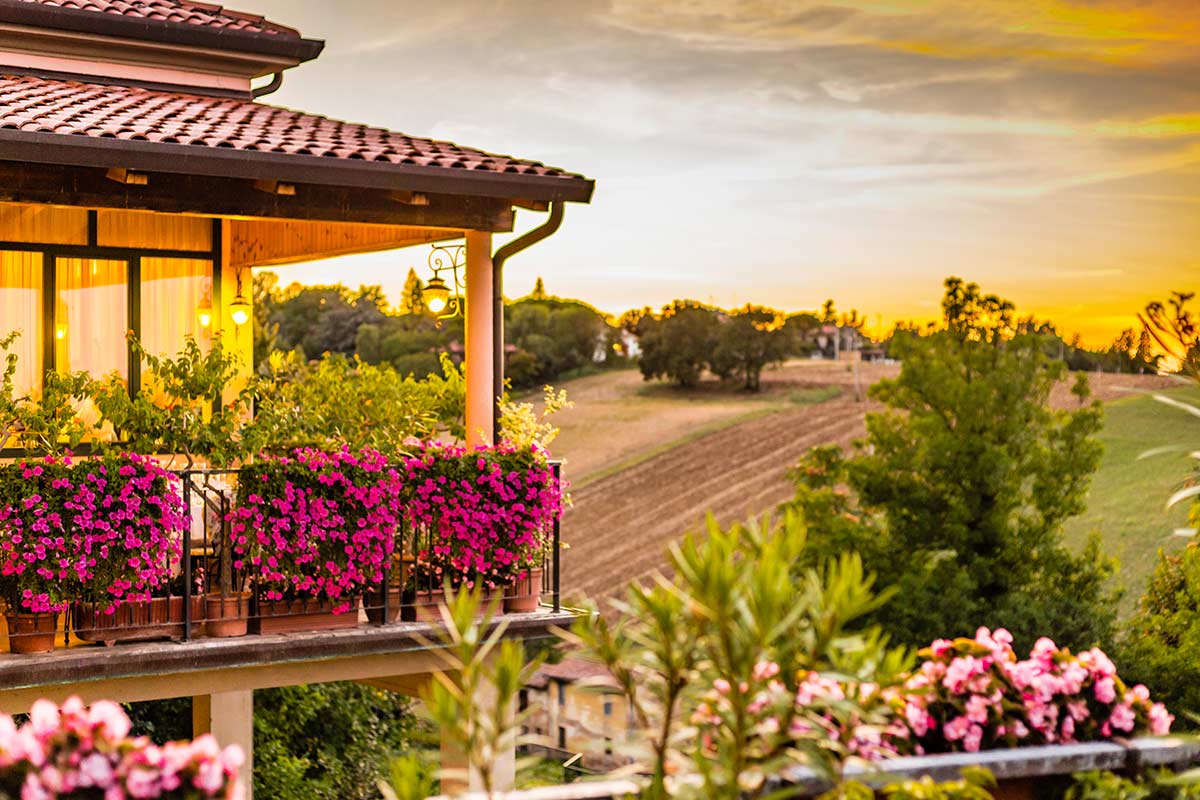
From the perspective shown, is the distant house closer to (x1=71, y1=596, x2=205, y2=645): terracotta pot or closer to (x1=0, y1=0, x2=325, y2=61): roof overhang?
(x1=0, y1=0, x2=325, y2=61): roof overhang

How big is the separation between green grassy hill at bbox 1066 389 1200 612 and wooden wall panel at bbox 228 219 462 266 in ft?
74.7

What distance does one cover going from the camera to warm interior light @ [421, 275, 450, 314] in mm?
10281

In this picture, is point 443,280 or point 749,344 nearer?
point 443,280

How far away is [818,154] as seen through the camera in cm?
4069

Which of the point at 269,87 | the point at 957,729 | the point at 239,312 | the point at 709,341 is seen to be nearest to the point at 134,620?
the point at 239,312

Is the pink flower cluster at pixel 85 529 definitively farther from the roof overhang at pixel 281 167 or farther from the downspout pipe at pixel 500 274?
the downspout pipe at pixel 500 274

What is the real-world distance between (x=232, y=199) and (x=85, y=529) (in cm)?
258

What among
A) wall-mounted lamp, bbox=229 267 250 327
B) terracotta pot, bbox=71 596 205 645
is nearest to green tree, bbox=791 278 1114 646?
wall-mounted lamp, bbox=229 267 250 327

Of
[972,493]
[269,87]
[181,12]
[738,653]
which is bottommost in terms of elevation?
[972,493]

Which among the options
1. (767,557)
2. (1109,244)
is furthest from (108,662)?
(1109,244)

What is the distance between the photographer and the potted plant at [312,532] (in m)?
8.12

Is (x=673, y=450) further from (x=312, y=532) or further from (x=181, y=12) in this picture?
(x=312, y=532)

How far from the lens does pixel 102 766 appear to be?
2.72m

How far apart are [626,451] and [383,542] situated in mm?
38247
